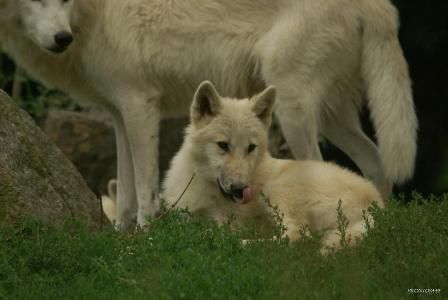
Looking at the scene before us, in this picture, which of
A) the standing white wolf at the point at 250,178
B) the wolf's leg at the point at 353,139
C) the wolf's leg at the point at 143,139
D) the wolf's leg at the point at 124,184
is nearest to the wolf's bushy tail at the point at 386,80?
the wolf's leg at the point at 353,139

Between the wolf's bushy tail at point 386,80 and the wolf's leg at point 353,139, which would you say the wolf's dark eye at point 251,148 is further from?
the wolf's leg at point 353,139

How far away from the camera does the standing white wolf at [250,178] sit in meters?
6.09

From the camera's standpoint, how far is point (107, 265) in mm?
5059

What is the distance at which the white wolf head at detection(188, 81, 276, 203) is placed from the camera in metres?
6.13

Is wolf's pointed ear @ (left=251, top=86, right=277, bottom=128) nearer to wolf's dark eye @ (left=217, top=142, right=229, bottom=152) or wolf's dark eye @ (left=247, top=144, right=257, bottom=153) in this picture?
wolf's dark eye @ (left=247, top=144, right=257, bottom=153)

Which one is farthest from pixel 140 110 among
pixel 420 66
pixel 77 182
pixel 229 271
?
pixel 420 66

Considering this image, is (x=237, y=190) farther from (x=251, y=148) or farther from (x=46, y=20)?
(x=46, y=20)

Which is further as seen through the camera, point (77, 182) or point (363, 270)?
point (77, 182)

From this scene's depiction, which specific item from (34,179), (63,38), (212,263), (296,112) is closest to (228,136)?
(296,112)

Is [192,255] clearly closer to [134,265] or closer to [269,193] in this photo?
[134,265]

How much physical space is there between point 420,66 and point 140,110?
11.3 ft

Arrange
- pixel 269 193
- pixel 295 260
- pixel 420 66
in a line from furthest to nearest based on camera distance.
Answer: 1. pixel 420 66
2. pixel 269 193
3. pixel 295 260

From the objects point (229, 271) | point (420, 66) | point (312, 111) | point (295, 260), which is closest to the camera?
point (229, 271)

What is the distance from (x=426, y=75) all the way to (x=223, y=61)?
295 centimetres
